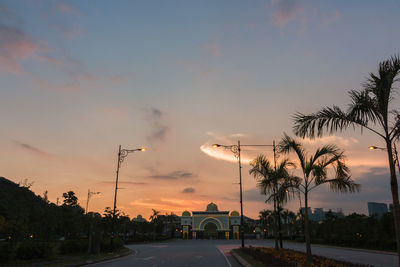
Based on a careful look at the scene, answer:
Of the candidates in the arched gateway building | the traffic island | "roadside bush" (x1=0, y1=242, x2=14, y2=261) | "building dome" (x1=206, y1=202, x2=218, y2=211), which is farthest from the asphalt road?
"building dome" (x1=206, y1=202, x2=218, y2=211)

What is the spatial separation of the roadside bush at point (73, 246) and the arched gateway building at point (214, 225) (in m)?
77.0

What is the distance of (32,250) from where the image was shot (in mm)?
22172

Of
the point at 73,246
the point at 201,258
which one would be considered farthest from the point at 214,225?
the point at 73,246

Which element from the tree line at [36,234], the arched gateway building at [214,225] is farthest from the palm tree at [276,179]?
the arched gateway building at [214,225]

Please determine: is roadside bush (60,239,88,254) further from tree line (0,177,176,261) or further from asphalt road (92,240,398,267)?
asphalt road (92,240,398,267)

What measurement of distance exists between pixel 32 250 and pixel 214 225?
288 ft

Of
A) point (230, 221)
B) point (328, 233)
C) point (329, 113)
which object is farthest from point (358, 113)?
point (230, 221)

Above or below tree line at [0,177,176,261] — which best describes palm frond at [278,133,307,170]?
above

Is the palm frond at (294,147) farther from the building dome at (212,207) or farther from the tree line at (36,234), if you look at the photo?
the building dome at (212,207)

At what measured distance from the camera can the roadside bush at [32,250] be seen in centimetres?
2148

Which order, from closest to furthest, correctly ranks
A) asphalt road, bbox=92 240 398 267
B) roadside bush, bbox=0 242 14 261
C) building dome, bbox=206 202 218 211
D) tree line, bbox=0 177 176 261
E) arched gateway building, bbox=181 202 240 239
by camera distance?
roadside bush, bbox=0 242 14 261
tree line, bbox=0 177 176 261
asphalt road, bbox=92 240 398 267
arched gateway building, bbox=181 202 240 239
building dome, bbox=206 202 218 211

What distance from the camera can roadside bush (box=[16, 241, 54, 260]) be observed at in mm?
21484

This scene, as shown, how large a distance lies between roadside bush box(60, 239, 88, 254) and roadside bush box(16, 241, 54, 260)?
16.3ft

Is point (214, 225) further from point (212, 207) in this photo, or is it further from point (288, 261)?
point (288, 261)
